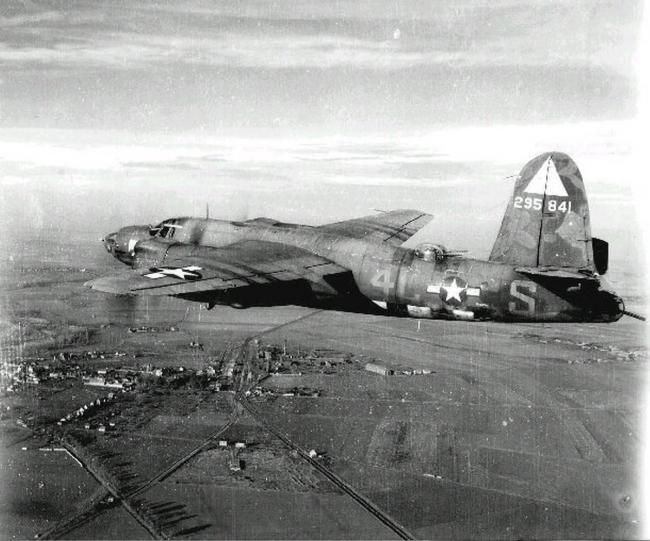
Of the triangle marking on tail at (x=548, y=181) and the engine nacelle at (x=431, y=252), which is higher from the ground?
the triangle marking on tail at (x=548, y=181)

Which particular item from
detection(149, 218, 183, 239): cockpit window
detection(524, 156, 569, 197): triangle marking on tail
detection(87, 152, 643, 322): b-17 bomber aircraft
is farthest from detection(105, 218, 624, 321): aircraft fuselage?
detection(524, 156, 569, 197): triangle marking on tail

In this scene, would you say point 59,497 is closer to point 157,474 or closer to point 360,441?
point 157,474

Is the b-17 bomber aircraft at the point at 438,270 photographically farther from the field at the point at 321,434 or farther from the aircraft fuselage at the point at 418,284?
the field at the point at 321,434

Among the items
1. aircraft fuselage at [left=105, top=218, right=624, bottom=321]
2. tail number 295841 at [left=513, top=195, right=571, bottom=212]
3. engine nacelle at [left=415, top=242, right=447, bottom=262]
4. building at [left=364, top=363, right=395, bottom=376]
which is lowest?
building at [left=364, top=363, right=395, bottom=376]

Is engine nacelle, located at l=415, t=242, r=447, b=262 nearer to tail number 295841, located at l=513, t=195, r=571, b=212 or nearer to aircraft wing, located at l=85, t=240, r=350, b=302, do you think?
aircraft wing, located at l=85, t=240, r=350, b=302

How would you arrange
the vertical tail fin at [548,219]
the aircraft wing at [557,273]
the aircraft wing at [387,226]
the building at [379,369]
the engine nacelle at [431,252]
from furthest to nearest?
the building at [379,369]
the aircraft wing at [387,226]
the engine nacelle at [431,252]
the vertical tail fin at [548,219]
the aircraft wing at [557,273]

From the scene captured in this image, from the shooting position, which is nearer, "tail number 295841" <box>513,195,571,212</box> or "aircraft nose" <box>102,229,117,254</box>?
"tail number 295841" <box>513,195,571,212</box>

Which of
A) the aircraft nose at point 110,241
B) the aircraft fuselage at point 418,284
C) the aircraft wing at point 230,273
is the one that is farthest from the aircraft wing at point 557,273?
the aircraft nose at point 110,241

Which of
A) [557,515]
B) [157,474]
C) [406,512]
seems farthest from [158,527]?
[557,515]
